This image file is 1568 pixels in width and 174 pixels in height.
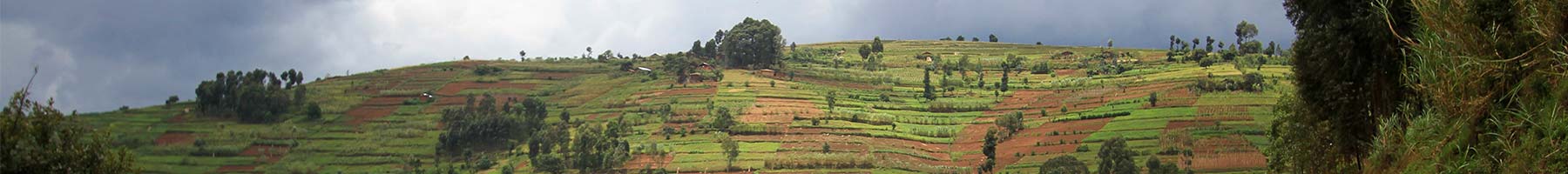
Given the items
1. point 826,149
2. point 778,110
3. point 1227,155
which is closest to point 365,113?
point 778,110

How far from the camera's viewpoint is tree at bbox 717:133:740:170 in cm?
6419

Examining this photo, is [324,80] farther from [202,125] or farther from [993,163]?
[993,163]

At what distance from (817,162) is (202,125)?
31369 millimetres

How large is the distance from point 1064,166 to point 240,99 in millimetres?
41607

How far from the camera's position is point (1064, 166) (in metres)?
57.0

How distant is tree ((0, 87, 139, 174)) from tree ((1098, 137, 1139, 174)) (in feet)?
138

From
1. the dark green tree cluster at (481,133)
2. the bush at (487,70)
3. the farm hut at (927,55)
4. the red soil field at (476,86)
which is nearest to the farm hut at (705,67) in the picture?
the red soil field at (476,86)

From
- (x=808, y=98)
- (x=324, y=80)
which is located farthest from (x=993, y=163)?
(x=324, y=80)

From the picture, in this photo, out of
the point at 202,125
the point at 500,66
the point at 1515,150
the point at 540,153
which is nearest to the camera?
the point at 1515,150

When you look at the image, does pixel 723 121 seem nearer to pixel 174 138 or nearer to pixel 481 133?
pixel 481 133

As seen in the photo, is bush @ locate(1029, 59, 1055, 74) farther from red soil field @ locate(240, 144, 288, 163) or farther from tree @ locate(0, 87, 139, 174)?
tree @ locate(0, 87, 139, 174)

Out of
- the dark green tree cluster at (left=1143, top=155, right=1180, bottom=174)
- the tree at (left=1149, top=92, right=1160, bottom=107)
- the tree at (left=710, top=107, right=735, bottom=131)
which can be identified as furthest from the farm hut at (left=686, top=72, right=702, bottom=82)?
the dark green tree cluster at (left=1143, top=155, right=1180, bottom=174)

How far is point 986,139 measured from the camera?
6531 cm

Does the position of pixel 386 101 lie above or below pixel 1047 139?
above
